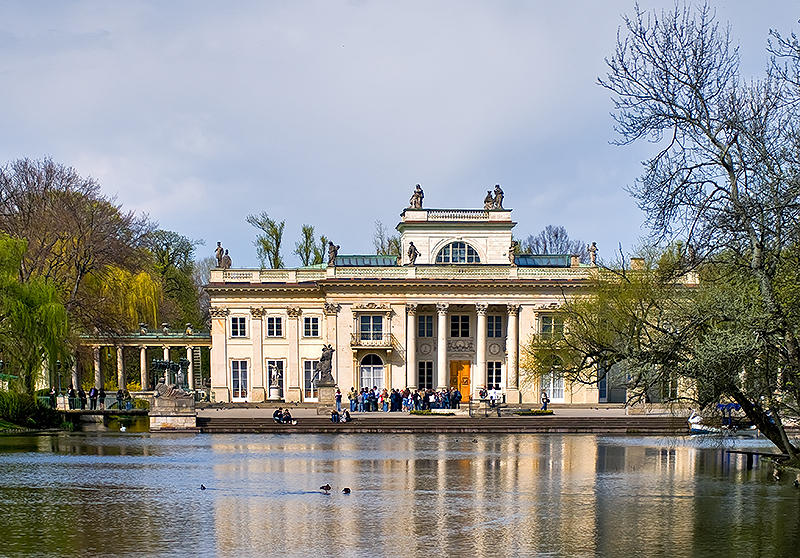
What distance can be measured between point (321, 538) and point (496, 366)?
4974cm

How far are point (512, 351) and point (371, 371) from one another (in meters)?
9.13

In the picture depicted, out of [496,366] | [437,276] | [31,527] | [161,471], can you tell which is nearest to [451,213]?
[437,276]

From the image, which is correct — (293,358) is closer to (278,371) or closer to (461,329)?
(278,371)

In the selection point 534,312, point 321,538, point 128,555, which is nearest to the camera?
point 128,555

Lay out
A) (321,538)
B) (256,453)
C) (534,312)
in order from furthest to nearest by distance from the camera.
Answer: (534,312)
(256,453)
(321,538)

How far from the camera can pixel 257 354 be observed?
6788cm

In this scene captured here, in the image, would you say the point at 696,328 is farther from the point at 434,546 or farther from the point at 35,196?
the point at 35,196

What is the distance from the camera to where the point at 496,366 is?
6688 centimetres

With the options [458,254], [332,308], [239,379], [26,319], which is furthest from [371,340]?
[26,319]

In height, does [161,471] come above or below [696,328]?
below

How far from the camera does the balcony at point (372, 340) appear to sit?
215 ft

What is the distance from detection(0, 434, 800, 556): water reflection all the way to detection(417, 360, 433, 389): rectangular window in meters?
30.9

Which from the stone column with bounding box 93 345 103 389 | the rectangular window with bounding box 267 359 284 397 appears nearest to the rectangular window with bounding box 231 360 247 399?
the rectangular window with bounding box 267 359 284 397

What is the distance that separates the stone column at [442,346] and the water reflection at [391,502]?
29.7 meters
